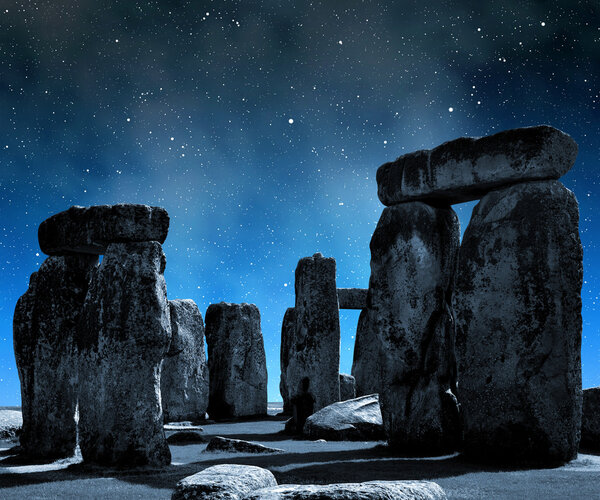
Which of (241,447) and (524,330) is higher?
(524,330)

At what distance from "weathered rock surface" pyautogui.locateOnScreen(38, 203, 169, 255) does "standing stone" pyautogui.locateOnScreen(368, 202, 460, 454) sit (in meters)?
2.88

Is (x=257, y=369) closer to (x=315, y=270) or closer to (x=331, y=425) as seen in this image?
(x=315, y=270)

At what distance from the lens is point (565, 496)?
4648 mm

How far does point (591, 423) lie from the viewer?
324 inches

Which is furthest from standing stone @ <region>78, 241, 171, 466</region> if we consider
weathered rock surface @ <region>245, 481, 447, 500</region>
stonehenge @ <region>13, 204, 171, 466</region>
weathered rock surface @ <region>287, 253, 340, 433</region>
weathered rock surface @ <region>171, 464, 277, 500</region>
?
weathered rock surface @ <region>287, 253, 340, 433</region>

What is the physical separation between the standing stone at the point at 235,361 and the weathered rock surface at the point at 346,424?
5985 mm

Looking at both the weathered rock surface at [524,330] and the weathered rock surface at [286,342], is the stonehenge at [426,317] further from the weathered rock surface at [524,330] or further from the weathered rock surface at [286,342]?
the weathered rock surface at [286,342]

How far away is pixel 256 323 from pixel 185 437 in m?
7.11

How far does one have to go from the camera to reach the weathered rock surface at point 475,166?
6703 millimetres

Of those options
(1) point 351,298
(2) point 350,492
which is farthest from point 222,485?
(1) point 351,298

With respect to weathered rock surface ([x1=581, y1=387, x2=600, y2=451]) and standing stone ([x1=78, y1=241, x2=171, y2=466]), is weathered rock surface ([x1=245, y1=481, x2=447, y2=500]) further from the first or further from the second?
weathered rock surface ([x1=581, y1=387, x2=600, y2=451])

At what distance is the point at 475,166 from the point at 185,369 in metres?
8.51

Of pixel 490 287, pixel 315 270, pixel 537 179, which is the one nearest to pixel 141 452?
pixel 490 287

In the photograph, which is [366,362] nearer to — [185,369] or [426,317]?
[185,369]
